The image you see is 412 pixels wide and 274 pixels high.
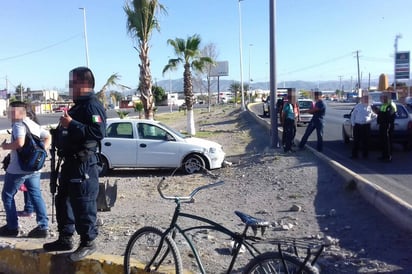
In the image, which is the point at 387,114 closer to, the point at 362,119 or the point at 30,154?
the point at 362,119

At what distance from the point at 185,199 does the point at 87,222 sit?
114 cm

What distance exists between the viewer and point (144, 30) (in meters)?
20.0

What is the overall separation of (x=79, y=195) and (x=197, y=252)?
4.08 feet

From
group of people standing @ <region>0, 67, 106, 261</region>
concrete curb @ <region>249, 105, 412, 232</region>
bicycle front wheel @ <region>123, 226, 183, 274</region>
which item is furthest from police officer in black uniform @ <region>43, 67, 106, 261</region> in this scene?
concrete curb @ <region>249, 105, 412, 232</region>

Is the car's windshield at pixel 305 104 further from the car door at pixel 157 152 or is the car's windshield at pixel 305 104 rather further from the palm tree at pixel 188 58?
the car door at pixel 157 152

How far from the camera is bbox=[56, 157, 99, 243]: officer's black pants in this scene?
4301 mm

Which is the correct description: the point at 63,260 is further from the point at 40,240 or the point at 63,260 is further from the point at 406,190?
the point at 406,190

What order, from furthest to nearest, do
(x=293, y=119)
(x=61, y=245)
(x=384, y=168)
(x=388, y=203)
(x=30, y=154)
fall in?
1. (x=293, y=119)
2. (x=384, y=168)
3. (x=388, y=203)
4. (x=30, y=154)
5. (x=61, y=245)

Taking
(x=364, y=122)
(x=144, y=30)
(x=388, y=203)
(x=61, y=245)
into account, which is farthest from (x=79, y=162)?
(x=144, y=30)

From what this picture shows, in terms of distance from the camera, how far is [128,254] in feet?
14.1

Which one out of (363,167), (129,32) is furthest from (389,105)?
(129,32)

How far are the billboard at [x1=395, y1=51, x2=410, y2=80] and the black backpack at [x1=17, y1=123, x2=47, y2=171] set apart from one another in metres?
76.0

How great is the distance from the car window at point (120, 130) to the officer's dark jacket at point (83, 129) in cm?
708

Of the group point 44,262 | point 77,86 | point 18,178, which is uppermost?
point 77,86
